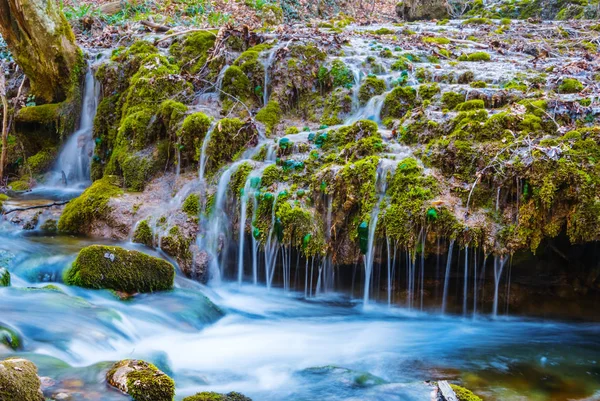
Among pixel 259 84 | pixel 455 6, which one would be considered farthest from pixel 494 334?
pixel 455 6

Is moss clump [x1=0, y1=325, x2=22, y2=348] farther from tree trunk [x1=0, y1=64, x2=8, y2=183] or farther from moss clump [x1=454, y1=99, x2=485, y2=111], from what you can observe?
tree trunk [x1=0, y1=64, x2=8, y2=183]

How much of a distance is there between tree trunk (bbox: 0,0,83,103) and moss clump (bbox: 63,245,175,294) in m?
5.70

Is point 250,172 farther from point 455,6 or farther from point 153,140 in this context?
point 455,6

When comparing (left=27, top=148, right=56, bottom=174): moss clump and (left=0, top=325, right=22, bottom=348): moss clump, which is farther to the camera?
(left=27, top=148, right=56, bottom=174): moss clump

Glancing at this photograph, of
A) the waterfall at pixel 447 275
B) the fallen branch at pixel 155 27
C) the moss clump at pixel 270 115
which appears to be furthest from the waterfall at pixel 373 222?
the fallen branch at pixel 155 27

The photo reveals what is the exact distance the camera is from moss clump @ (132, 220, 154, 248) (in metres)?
7.21

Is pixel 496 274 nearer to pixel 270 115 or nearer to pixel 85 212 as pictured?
pixel 270 115

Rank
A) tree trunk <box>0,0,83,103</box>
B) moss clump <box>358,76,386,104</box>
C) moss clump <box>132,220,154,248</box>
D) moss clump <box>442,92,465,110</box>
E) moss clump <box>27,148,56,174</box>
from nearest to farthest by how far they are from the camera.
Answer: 1. moss clump <box>132,220,154,248</box>
2. moss clump <box>442,92,465,110</box>
3. moss clump <box>358,76,386,104</box>
4. tree trunk <box>0,0,83,103</box>
5. moss clump <box>27,148,56,174</box>

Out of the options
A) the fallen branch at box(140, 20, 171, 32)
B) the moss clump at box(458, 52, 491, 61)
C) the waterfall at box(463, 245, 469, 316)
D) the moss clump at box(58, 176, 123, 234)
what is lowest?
the waterfall at box(463, 245, 469, 316)

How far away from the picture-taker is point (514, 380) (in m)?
4.74

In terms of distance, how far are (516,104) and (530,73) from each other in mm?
2228

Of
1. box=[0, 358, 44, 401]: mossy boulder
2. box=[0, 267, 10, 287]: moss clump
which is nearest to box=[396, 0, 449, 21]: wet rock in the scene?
box=[0, 267, 10, 287]: moss clump

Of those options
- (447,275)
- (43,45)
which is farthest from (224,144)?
(43,45)

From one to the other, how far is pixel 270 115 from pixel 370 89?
5.89 ft
